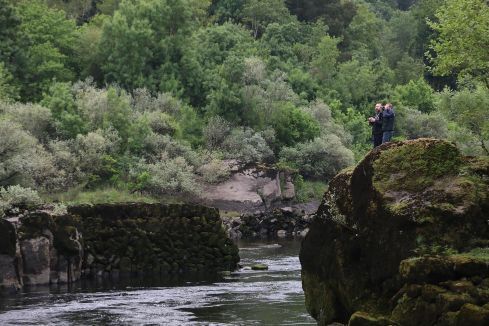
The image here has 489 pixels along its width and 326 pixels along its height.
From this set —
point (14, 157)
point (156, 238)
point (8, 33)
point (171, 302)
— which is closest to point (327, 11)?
point (8, 33)

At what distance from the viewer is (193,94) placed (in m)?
116

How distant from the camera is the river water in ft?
122

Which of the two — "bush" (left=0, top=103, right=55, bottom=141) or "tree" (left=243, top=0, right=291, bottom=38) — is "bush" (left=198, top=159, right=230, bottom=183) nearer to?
"bush" (left=0, top=103, right=55, bottom=141)

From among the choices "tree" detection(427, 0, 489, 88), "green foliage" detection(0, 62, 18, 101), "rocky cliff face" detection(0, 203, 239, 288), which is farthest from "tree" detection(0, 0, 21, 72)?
"tree" detection(427, 0, 489, 88)

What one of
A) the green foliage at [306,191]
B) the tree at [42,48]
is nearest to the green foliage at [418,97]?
the green foliage at [306,191]

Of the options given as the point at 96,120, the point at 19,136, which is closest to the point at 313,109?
the point at 96,120

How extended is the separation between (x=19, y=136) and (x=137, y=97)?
3931cm

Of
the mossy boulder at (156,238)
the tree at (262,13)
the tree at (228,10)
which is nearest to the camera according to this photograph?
the mossy boulder at (156,238)

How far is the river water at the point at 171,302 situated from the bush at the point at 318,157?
53374mm

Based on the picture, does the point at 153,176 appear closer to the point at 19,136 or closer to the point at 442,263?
the point at 19,136

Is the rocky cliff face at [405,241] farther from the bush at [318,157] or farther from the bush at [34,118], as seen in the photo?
the bush at [318,157]

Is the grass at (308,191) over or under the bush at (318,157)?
under

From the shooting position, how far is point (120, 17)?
112125 millimetres

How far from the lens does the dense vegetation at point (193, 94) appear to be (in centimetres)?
6938
